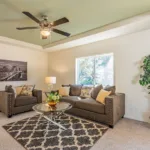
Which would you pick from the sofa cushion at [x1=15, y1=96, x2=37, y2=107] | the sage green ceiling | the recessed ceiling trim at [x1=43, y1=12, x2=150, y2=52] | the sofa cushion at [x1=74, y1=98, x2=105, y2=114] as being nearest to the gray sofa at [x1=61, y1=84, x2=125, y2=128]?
the sofa cushion at [x1=74, y1=98, x2=105, y2=114]

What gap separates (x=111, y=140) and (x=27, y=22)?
3.27 metres

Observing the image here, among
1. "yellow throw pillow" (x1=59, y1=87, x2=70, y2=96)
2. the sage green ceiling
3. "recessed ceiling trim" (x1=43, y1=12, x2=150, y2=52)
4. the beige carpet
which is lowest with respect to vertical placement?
the beige carpet

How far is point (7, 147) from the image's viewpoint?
197 cm

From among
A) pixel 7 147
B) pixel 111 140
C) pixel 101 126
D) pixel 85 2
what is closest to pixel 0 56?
pixel 7 147

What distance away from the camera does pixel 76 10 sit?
98.3 inches

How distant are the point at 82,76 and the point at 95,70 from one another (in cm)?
64

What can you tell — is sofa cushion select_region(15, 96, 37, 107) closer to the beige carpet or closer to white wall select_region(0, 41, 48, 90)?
the beige carpet

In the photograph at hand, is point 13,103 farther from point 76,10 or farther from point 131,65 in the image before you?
point 131,65

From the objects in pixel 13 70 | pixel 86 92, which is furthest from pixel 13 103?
pixel 86 92

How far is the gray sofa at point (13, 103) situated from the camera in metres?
3.36

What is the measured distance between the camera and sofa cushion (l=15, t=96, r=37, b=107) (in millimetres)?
3589

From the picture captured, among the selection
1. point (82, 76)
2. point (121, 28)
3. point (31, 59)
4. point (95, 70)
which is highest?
point (121, 28)

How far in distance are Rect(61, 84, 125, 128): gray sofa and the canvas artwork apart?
8.29 ft

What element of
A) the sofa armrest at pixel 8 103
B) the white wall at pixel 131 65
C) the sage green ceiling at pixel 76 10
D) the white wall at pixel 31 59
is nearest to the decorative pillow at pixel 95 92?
the white wall at pixel 131 65
